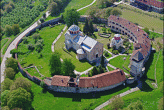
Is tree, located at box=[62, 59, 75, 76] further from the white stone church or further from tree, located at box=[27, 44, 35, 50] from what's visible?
tree, located at box=[27, 44, 35, 50]

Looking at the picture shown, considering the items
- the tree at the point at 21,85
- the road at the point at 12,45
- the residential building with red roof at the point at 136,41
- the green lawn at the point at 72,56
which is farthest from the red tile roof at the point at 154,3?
the tree at the point at 21,85

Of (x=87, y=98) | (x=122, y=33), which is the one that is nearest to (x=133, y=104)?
(x=87, y=98)

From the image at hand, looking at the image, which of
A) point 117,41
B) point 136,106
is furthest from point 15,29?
point 136,106

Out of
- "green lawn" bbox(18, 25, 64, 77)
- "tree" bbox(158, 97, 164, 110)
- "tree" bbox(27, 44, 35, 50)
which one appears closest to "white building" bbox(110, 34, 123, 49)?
"green lawn" bbox(18, 25, 64, 77)

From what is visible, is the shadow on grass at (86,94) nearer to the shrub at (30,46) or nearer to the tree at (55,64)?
the tree at (55,64)

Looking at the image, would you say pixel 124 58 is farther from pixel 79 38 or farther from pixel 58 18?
pixel 58 18
